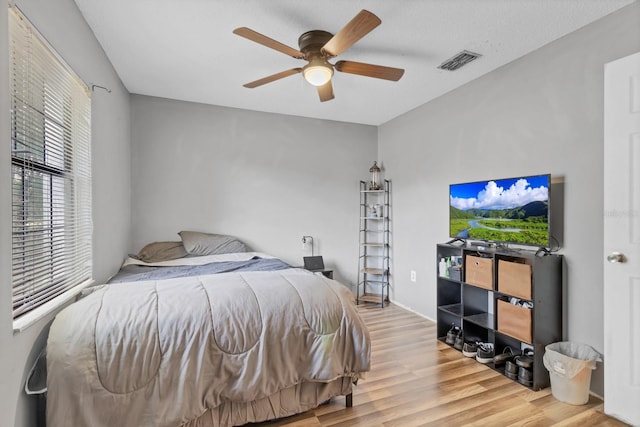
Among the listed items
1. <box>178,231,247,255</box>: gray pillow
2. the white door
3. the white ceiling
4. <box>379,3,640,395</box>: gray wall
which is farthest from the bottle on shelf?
<box>178,231,247,255</box>: gray pillow

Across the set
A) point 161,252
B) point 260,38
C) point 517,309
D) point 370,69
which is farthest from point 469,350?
point 161,252

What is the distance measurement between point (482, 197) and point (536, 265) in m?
0.77

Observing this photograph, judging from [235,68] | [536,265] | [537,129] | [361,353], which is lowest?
[361,353]

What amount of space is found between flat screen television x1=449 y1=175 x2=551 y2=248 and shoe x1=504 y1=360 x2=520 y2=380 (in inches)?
36.0

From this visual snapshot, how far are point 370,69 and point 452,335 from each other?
2430 mm

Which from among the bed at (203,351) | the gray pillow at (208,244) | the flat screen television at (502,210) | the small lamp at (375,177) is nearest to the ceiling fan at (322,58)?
the flat screen television at (502,210)

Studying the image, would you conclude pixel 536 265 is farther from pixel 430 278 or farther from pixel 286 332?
pixel 286 332

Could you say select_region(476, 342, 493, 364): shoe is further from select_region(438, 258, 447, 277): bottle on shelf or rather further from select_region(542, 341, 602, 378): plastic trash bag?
select_region(438, 258, 447, 277): bottle on shelf

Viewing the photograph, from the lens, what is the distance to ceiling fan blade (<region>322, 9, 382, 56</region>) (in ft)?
5.49

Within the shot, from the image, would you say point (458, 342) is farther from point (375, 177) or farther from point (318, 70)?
point (318, 70)

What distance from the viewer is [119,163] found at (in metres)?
3.00

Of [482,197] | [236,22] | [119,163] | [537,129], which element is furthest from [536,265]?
[119,163]

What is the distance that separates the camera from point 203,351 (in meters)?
1.57

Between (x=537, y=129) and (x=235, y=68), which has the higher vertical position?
(x=235, y=68)
